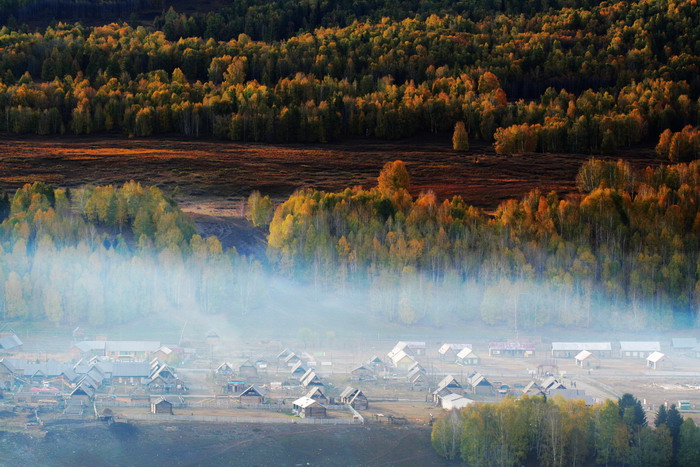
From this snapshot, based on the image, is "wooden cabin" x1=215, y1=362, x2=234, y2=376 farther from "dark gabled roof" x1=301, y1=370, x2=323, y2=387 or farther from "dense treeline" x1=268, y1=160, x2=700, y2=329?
"dense treeline" x1=268, y1=160, x2=700, y2=329

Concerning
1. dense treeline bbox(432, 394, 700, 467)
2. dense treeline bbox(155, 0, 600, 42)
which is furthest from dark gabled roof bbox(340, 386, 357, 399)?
dense treeline bbox(155, 0, 600, 42)

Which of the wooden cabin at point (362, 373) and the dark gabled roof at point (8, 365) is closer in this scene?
the dark gabled roof at point (8, 365)

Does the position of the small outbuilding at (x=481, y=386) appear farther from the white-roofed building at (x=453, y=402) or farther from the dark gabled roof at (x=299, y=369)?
the dark gabled roof at (x=299, y=369)

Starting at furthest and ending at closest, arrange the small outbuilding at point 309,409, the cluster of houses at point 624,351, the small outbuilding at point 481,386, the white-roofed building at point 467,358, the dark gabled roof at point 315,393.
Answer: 1. the cluster of houses at point 624,351
2. the white-roofed building at point 467,358
3. the small outbuilding at point 481,386
4. the dark gabled roof at point 315,393
5. the small outbuilding at point 309,409

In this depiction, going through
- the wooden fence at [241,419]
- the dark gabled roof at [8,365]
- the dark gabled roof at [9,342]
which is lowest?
the wooden fence at [241,419]

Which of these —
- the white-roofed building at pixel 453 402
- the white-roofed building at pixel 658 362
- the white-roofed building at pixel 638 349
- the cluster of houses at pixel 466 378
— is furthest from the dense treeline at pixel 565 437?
the white-roofed building at pixel 638 349

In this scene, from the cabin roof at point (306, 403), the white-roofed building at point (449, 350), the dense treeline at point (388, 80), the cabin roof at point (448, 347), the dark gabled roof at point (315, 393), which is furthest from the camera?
the dense treeline at point (388, 80)

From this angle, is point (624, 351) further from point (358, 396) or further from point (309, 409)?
point (309, 409)
